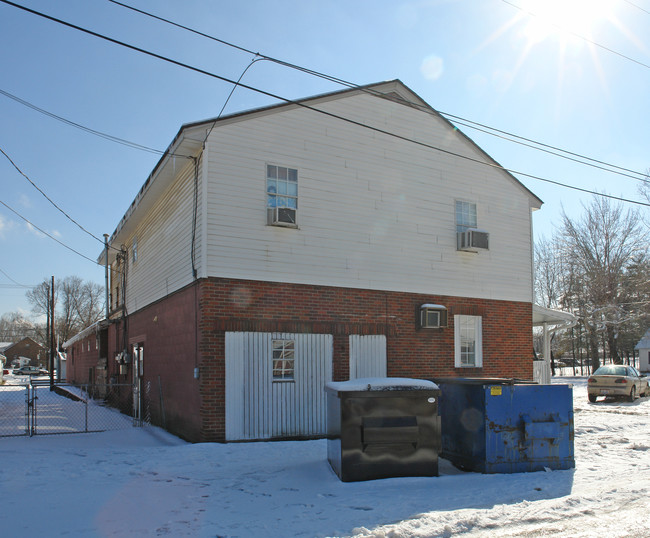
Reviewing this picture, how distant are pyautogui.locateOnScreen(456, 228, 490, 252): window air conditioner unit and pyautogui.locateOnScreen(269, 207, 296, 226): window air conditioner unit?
479 centimetres

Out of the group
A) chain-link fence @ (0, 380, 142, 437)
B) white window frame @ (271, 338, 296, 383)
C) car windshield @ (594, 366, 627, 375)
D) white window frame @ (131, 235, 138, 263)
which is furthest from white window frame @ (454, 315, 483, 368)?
white window frame @ (131, 235, 138, 263)

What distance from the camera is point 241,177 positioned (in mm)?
11781

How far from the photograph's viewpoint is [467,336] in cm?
1481

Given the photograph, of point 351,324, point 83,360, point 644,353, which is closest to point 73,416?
point 351,324

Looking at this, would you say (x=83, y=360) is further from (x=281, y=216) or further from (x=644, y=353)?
(x=644, y=353)

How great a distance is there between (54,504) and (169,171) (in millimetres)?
8064

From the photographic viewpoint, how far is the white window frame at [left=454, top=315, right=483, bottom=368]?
14.4 metres

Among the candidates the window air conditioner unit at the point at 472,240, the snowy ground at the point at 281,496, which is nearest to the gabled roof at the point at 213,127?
the window air conditioner unit at the point at 472,240

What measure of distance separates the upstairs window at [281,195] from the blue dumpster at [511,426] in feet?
16.2

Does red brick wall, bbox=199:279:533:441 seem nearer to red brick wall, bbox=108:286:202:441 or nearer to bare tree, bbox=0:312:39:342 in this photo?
red brick wall, bbox=108:286:202:441

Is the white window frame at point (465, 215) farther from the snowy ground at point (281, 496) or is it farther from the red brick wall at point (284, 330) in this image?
the snowy ground at point (281, 496)

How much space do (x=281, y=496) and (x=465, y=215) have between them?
9.88 meters

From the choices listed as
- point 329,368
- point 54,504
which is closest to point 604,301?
point 329,368

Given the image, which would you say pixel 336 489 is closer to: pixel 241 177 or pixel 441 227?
pixel 241 177
